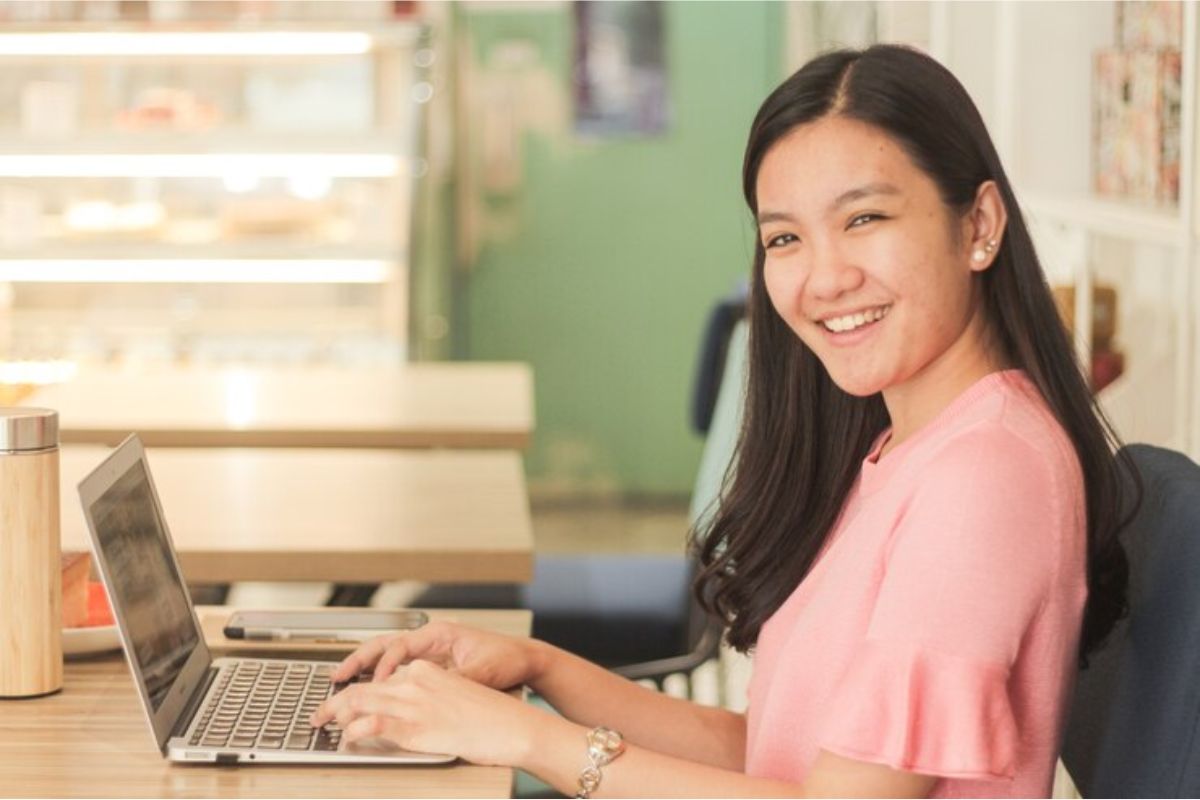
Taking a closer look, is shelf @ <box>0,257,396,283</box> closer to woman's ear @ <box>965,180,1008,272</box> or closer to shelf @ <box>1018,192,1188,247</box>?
shelf @ <box>1018,192,1188,247</box>

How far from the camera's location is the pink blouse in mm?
1281

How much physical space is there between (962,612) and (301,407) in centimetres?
250

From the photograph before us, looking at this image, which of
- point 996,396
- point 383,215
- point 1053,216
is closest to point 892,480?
point 996,396

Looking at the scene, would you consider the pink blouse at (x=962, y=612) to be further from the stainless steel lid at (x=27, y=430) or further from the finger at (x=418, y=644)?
the stainless steel lid at (x=27, y=430)

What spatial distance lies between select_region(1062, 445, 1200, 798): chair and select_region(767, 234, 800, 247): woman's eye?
384 mm

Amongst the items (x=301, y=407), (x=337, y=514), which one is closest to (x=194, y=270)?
(x=301, y=407)

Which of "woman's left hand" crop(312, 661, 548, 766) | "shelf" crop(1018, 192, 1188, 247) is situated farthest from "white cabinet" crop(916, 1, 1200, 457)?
"woman's left hand" crop(312, 661, 548, 766)

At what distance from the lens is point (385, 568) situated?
2453mm

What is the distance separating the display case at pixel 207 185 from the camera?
17.4 ft

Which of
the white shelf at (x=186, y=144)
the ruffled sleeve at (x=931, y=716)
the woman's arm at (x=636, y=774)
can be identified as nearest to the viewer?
the ruffled sleeve at (x=931, y=716)

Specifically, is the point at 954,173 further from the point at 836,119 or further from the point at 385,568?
the point at 385,568

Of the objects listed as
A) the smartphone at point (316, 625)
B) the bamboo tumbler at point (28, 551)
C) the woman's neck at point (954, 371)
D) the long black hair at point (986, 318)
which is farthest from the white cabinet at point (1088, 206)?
the bamboo tumbler at point (28, 551)

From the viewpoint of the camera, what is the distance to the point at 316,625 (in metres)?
1.92

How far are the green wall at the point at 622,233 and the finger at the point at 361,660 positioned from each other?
507 centimetres
